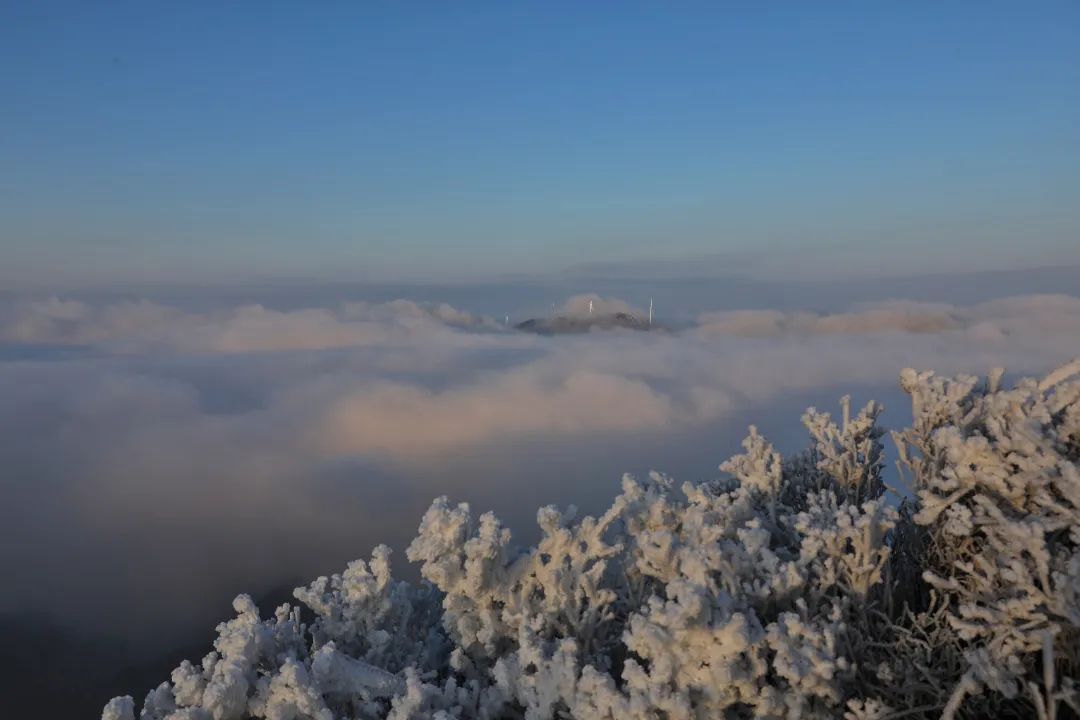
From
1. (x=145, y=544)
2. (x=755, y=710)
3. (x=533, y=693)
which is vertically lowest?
(x=145, y=544)

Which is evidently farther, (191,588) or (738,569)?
(191,588)

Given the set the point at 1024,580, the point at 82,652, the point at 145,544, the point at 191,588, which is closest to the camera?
the point at 1024,580

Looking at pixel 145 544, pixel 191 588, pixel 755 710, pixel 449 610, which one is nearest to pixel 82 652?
pixel 191 588

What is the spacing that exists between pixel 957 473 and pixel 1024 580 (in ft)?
6.23

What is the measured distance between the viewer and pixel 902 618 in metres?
7.51

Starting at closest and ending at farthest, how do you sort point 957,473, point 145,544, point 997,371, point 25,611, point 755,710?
point 755,710 < point 957,473 < point 997,371 < point 25,611 < point 145,544

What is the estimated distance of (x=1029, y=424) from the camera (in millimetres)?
7359

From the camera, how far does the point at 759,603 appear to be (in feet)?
27.1

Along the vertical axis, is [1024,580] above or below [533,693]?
above

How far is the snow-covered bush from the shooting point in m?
6.68

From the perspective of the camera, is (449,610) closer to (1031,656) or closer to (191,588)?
(1031,656)

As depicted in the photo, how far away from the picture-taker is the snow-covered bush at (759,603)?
6.68 m

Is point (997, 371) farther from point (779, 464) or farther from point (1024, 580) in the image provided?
Result: point (1024, 580)

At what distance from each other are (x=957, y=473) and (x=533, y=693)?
528 centimetres
